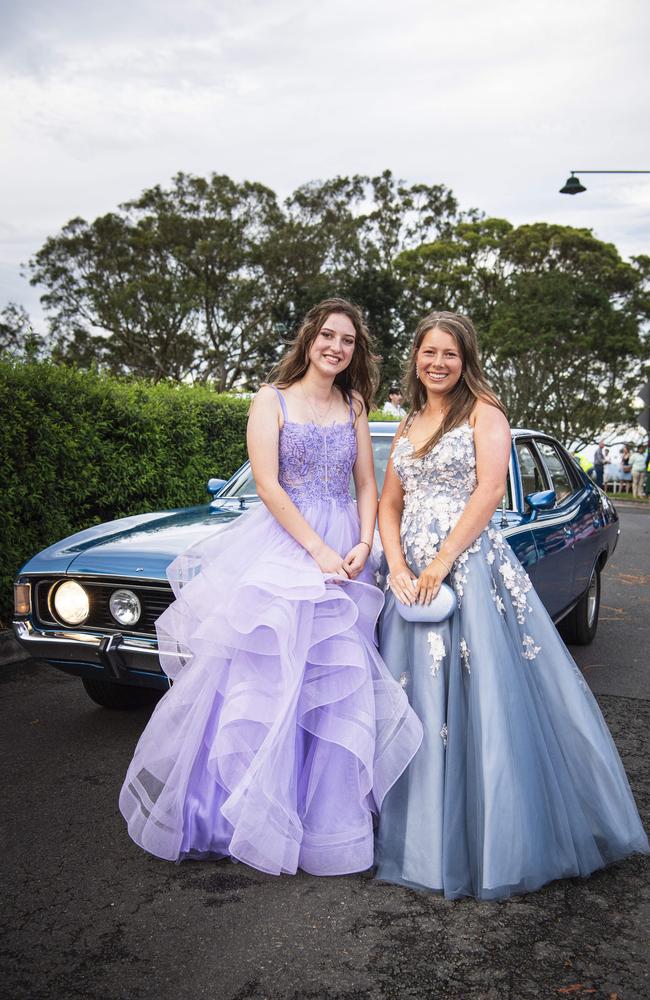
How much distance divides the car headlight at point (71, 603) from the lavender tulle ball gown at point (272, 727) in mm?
1012

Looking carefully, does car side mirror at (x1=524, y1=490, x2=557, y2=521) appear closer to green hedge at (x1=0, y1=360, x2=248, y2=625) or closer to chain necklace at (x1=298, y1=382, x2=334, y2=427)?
chain necklace at (x1=298, y1=382, x2=334, y2=427)

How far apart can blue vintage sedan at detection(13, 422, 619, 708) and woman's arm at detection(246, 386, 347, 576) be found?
2.91ft

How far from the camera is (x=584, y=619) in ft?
20.8

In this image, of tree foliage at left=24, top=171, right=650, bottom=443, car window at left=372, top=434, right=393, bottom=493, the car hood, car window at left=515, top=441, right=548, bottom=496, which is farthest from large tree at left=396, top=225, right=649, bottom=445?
the car hood

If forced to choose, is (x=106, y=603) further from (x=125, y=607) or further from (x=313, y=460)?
(x=313, y=460)

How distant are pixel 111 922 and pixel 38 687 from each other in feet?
10.0

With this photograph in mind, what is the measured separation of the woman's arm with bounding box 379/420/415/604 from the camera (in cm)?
307

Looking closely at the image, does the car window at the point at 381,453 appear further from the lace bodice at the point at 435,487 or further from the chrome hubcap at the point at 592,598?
the chrome hubcap at the point at 592,598

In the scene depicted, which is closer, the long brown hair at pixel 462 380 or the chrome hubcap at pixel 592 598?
the long brown hair at pixel 462 380

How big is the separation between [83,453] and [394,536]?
4.74 m

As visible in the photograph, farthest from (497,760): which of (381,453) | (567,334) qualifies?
(567,334)

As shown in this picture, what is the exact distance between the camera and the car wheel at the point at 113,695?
476cm

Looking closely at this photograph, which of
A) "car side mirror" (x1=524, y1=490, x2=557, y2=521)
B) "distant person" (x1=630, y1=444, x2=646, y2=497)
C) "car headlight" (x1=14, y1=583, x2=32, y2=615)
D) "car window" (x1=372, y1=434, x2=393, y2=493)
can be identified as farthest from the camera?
"distant person" (x1=630, y1=444, x2=646, y2=497)

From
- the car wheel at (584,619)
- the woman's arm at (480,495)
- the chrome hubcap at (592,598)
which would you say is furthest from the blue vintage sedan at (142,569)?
the woman's arm at (480,495)
